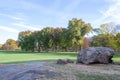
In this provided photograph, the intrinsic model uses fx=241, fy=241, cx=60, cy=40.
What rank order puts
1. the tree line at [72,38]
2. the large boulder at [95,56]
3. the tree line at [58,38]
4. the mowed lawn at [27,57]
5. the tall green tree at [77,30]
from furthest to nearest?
1. the tree line at [58,38]
2. the tall green tree at [77,30]
3. the tree line at [72,38]
4. the mowed lawn at [27,57]
5. the large boulder at [95,56]

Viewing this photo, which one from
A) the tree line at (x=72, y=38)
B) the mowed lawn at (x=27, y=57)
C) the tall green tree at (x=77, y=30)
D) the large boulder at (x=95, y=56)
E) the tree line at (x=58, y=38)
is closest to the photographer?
the large boulder at (x=95, y=56)

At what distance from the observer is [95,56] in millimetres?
14016

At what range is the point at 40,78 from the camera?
24.5 feet

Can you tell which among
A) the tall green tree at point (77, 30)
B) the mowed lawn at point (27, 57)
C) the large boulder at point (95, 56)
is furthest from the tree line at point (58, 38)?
the large boulder at point (95, 56)

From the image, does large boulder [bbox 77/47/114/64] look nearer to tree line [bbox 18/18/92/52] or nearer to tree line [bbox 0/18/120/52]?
tree line [bbox 0/18/120/52]

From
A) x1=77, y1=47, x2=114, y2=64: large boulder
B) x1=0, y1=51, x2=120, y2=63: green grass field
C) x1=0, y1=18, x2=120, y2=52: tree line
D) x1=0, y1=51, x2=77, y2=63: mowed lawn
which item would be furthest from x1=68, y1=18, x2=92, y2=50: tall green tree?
x1=77, y1=47, x2=114, y2=64: large boulder

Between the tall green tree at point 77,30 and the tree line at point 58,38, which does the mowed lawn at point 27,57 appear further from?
the tree line at point 58,38

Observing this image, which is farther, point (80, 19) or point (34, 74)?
point (80, 19)

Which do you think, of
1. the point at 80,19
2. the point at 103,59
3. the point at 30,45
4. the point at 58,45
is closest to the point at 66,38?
the point at 80,19

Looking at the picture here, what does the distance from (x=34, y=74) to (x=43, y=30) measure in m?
67.8

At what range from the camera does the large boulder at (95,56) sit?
13938 millimetres

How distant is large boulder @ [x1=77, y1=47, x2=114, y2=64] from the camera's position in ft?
45.7

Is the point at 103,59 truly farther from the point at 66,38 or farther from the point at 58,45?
the point at 58,45

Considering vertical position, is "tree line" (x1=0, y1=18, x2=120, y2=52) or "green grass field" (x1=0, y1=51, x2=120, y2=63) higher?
"tree line" (x1=0, y1=18, x2=120, y2=52)
